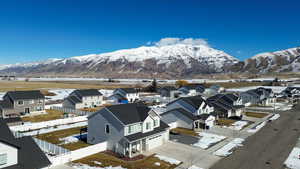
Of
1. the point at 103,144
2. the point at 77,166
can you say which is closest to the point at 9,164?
the point at 77,166

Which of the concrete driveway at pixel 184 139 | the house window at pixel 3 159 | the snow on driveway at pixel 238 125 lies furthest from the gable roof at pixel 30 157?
the snow on driveway at pixel 238 125

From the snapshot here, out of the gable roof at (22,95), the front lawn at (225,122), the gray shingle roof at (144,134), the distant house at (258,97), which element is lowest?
the front lawn at (225,122)

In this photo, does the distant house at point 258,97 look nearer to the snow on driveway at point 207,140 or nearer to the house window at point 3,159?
the snow on driveway at point 207,140

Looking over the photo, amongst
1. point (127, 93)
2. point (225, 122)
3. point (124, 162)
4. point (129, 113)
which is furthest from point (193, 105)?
point (127, 93)

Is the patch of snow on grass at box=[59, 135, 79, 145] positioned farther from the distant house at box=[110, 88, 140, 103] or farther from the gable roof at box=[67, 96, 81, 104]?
the distant house at box=[110, 88, 140, 103]

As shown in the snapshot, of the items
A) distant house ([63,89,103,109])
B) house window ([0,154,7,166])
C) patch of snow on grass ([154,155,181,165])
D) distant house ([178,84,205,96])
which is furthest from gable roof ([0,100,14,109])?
distant house ([178,84,205,96])

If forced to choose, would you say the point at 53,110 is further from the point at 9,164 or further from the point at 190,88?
the point at 190,88
